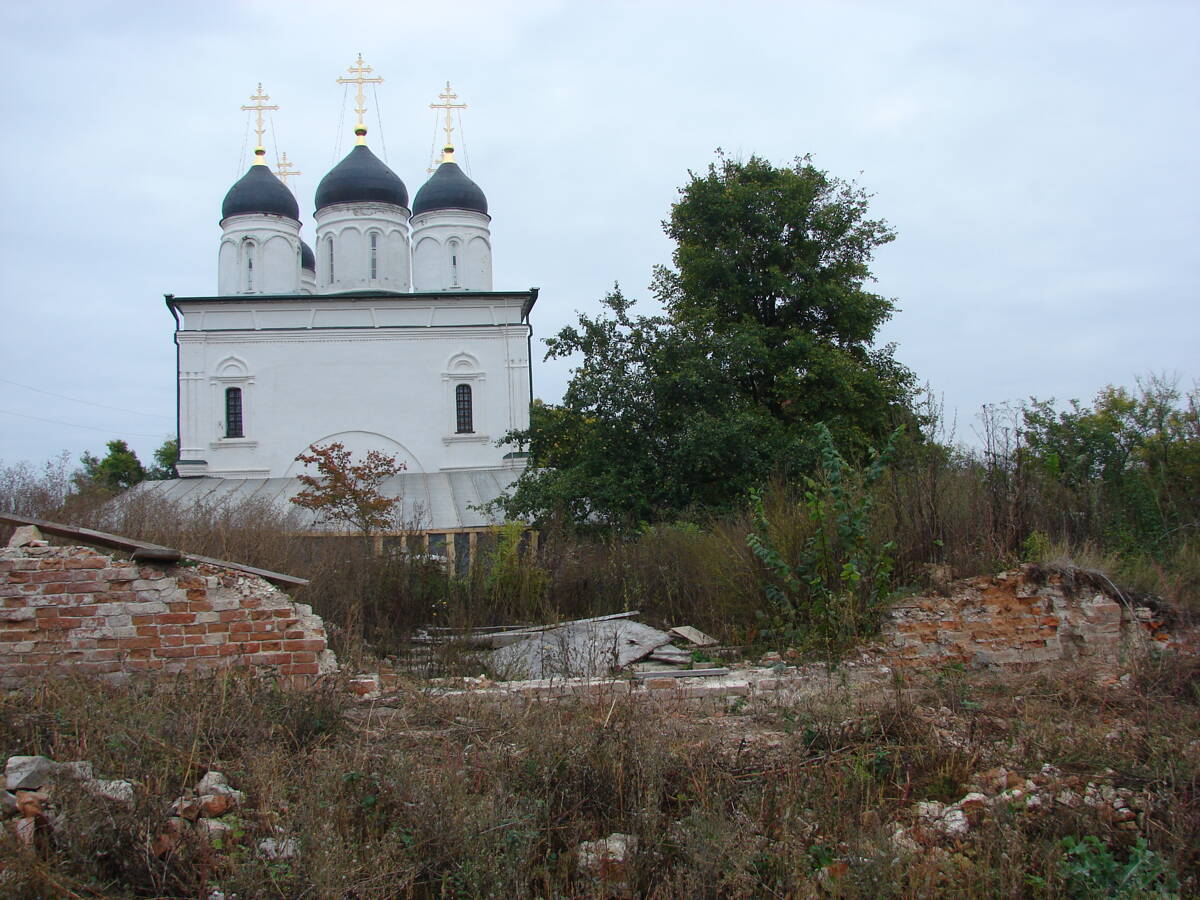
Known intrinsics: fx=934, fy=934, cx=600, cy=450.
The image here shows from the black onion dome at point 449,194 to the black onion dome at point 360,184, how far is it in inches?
27.8

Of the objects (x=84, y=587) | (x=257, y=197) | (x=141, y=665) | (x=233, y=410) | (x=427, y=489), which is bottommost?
(x=141, y=665)

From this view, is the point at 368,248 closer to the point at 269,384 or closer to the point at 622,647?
the point at 269,384

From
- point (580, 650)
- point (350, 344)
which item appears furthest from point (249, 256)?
point (580, 650)

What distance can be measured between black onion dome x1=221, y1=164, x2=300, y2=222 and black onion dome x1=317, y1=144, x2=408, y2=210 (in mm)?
1157

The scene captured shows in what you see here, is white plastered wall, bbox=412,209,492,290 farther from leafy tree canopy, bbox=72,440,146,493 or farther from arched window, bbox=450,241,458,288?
leafy tree canopy, bbox=72,440,146,493

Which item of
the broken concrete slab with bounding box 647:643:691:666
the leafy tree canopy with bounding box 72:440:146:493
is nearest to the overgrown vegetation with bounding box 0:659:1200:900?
the broken concrete slab with bounding box 647:643:691:666

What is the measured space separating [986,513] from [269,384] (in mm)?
24430

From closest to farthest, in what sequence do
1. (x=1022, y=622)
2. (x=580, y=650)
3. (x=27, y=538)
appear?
(x=27, y=538)
(x=1022, y=622)
(x=580, y=650)

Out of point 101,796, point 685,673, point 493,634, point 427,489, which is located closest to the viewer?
point 101,796

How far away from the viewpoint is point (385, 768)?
17.3 feet

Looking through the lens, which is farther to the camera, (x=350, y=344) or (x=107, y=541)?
(x=350, y=344)

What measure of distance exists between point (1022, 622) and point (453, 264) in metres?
25.1

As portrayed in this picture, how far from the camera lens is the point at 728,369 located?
16.8 m

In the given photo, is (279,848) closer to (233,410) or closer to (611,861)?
(611,861)
